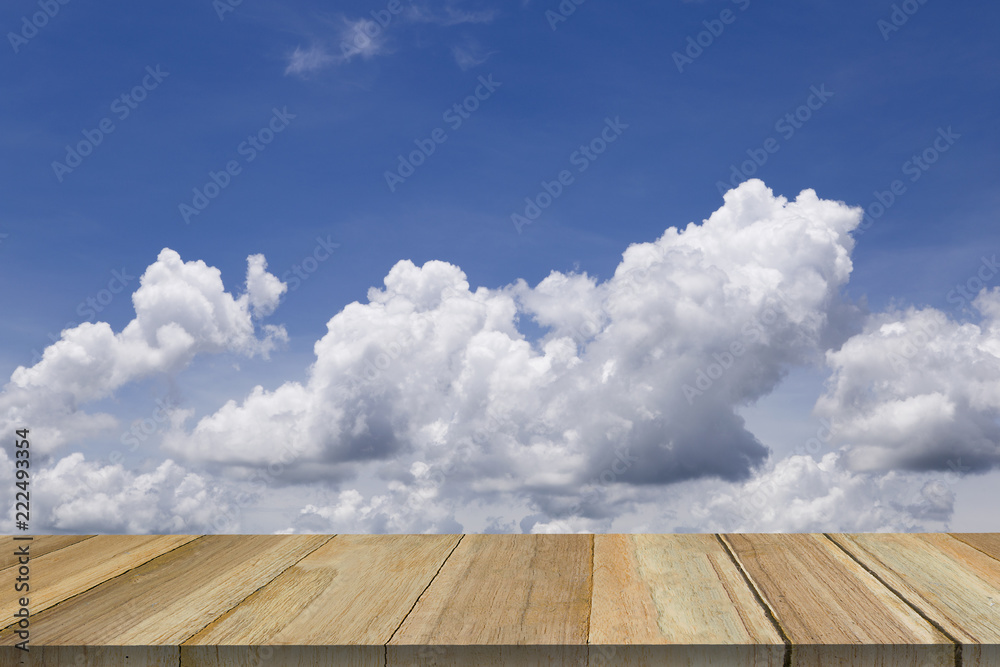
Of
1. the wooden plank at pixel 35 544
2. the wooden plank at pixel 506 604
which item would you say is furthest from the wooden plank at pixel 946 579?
the wooden plank at pixel 35 544

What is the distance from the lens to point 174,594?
6.81 ft

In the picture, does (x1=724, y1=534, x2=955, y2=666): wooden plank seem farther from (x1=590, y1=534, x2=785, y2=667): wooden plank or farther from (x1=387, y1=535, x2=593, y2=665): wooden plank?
(x1=387, y1=535, x2=593, y2=665): wooden plank

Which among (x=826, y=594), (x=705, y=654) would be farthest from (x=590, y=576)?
(x=826, y=594)

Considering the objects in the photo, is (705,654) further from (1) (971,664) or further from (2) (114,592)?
(2) (114,592)

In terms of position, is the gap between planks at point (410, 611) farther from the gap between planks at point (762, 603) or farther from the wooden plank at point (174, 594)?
the gap between planks at point (762, 603)

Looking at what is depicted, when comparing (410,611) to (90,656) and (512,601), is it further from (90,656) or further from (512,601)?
(90,656)

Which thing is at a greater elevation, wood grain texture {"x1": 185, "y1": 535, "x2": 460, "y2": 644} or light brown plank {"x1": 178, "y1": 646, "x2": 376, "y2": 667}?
wood grain texture {"x1": 185, "y1": 535, "x2": 460, "y2": 644}

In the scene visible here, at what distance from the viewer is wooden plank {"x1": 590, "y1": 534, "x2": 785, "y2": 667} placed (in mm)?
1672

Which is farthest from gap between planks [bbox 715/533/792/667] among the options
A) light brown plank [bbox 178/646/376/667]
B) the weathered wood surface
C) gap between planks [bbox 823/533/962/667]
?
light brown plank [bbox 178/646/376/667]

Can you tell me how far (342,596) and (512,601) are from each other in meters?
0.50

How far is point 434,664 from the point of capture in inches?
66.8

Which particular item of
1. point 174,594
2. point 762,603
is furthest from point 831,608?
point 174,594

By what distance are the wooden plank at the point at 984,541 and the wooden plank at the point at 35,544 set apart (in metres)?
3.34

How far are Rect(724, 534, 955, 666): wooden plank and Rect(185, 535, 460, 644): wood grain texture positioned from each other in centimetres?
101
